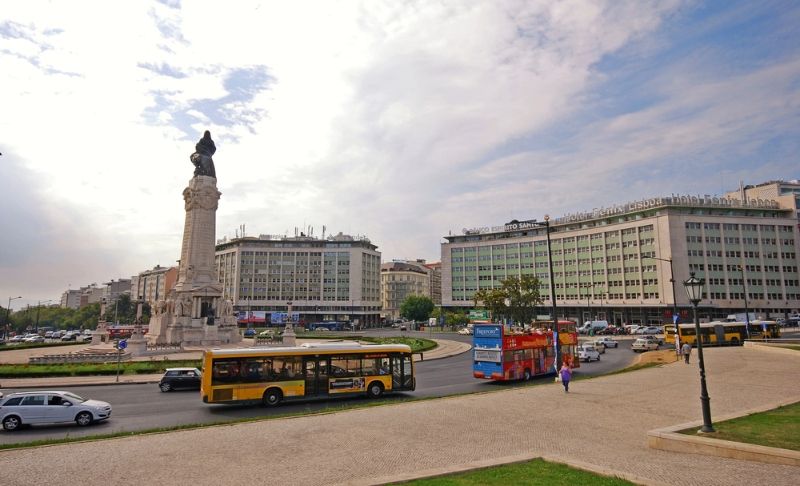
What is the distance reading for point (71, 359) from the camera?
40.9 metres

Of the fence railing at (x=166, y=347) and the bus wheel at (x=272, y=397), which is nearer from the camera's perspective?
the bus wheel at (x=272, y=397)

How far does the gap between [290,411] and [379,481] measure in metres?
11.9

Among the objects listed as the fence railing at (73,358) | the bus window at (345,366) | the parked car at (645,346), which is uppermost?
the bus window at (345,366)

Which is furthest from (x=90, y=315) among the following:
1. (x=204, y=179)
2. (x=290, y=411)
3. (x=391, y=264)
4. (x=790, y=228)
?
(x=790, y=228)

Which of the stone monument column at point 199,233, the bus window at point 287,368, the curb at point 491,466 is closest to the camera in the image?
the curb at point 491,466

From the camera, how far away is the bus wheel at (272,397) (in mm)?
22516

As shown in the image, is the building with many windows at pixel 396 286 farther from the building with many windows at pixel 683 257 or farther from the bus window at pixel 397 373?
the bus window at pixel 397 373

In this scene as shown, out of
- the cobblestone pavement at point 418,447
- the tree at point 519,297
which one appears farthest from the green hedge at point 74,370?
the tree at point 519,297

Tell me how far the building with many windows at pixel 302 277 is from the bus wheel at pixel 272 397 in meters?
107

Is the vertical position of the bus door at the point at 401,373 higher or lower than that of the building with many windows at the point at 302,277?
lower

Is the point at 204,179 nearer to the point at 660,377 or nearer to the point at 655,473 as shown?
the point at 660,377

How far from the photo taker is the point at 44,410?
17922 millimetres

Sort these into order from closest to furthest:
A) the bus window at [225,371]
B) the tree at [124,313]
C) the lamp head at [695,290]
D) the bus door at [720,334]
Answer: the lamp head at [695,290]
the bus window at [225,371]
the bus door at [720,334]
the tree at [124,313]

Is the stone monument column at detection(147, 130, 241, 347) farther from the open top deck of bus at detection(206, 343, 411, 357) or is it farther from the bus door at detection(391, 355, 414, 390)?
the bus door at detection(391, 355, 414, 390)
